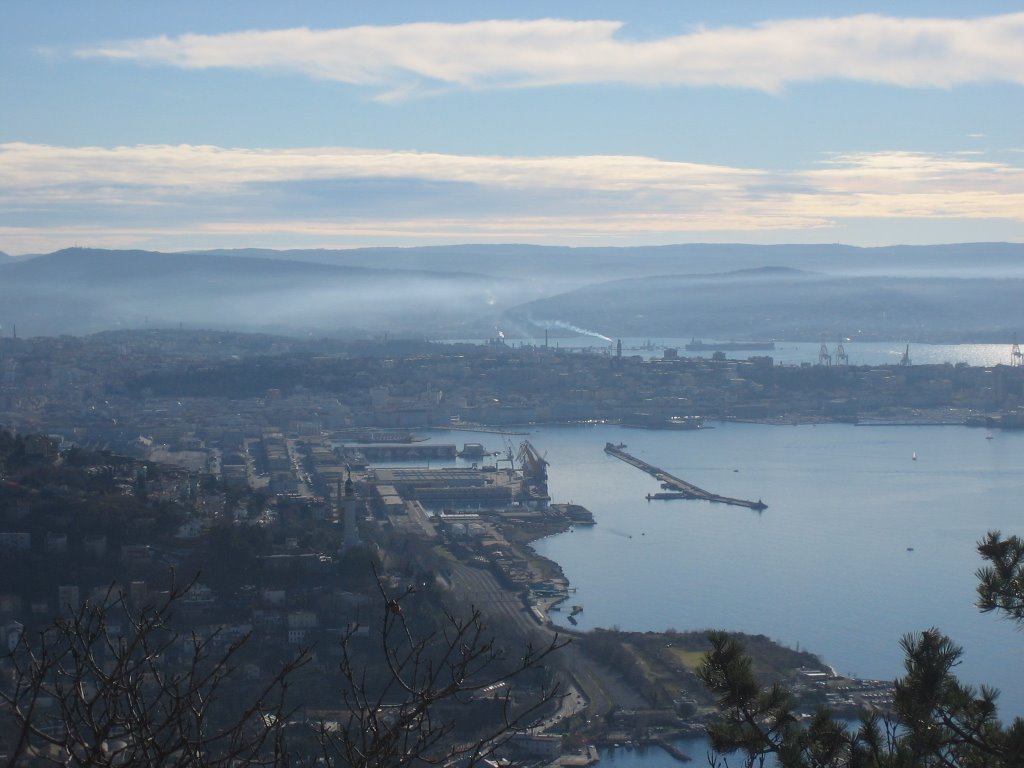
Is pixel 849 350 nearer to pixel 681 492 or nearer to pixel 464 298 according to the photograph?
pixel 464 298

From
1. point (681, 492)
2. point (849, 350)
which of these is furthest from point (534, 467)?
point (849, 350)

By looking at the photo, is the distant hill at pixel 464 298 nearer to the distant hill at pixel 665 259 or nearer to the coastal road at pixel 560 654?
the distant hill at pixel 665 259

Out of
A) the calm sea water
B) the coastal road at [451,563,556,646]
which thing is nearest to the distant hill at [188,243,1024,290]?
the calm sea water

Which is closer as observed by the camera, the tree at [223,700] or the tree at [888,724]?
the tree at [223,700]

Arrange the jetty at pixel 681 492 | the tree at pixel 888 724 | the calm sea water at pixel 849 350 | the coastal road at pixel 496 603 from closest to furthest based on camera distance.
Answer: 1. the tree at pixel 888 724
2. the coastal road at pixel 496 603
3. the jetty at pixel 681 492
4. the calm sea water at pixel 849 350

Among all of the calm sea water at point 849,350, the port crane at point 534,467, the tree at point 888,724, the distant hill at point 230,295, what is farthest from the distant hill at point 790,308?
the tree at point 888,724

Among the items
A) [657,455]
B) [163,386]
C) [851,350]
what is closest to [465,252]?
[851,350]

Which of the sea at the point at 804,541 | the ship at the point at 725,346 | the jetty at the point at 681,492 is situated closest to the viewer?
the sea at the point at 804,541
